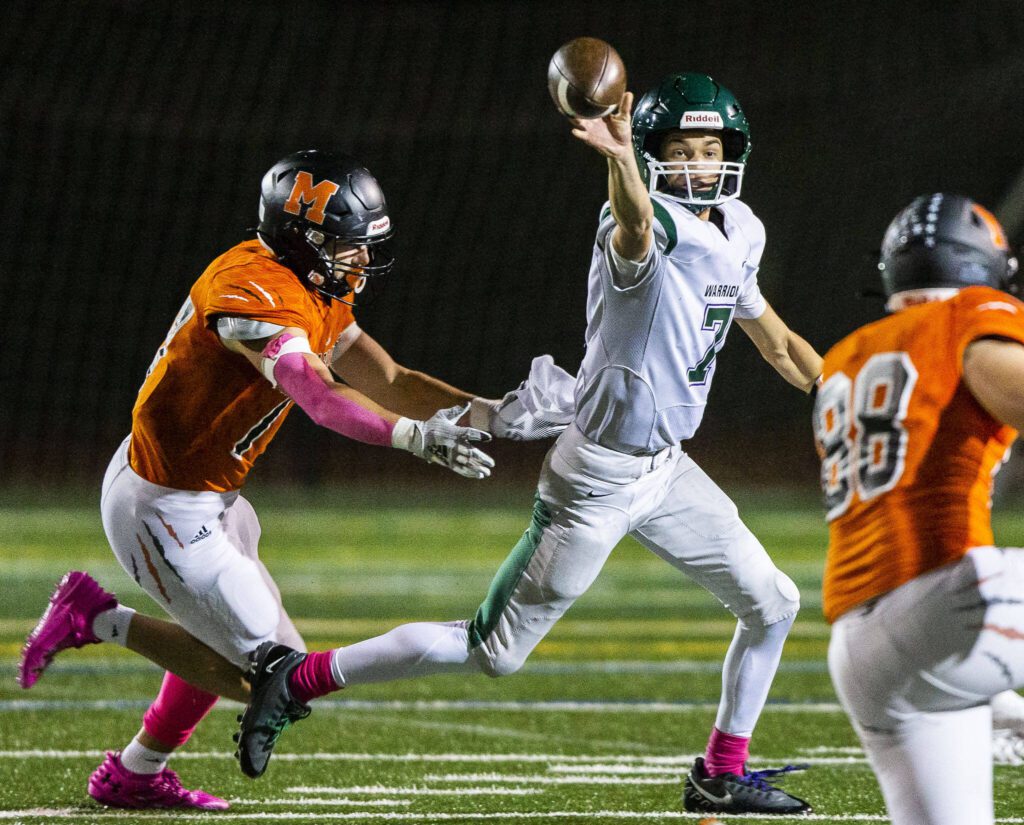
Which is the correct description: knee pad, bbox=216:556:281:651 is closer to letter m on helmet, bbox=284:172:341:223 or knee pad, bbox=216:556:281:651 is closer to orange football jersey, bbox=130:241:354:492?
orange football jersey, bbox=130:241:354:492

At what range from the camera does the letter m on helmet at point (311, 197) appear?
4.21 meters

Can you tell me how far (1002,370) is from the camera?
2541mm

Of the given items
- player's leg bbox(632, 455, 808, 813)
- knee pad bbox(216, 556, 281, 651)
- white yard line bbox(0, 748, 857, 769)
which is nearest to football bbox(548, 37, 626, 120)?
player's leg bbox(632, 455, 808, 813)

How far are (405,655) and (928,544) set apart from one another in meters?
1.76

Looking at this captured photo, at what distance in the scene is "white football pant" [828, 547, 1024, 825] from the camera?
257 centimetres

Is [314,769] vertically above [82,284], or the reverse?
[314,769]

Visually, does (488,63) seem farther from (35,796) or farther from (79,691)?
(35,796)

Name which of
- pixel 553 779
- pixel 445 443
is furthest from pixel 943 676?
pixel 553 779

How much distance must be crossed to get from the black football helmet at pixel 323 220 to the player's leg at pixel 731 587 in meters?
1.02

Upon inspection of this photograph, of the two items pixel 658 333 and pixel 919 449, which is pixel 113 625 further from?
pixel 919 449

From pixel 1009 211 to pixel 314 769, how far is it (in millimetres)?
11118

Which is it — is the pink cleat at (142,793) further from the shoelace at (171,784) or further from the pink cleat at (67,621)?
the pink cleat at (67,621)

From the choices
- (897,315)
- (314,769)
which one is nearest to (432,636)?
(314,769)

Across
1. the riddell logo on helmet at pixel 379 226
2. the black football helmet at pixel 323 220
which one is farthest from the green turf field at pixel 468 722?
the riddell logo on helmet at pixel 379 226
